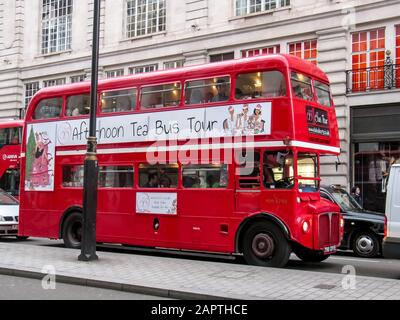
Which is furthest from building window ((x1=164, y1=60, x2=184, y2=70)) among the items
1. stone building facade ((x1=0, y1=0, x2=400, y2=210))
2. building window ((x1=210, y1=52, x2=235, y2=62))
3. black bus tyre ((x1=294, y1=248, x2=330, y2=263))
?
black bus tyre ((x1=294, y1=248, x2=330, y2=263))

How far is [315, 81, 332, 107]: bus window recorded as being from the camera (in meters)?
12.2

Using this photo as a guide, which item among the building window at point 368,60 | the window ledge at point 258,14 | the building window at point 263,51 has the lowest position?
the building window at point 368,60

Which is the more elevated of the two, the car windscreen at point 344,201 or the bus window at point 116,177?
the bus window at point 116,177

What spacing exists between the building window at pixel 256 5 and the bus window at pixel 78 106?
13412 mm

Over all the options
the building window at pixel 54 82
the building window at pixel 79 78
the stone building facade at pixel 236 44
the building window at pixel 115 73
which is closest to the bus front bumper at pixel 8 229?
the stone building facade at pixel 236 44

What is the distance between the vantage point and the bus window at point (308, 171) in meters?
11.3

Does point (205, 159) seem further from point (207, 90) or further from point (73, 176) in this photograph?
point (73, 176)

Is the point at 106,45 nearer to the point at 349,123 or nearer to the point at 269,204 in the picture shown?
the point at 349,123

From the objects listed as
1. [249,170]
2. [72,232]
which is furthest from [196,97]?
[72,232]

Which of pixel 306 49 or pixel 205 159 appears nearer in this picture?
pixel 205 159

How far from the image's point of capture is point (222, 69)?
1218cm

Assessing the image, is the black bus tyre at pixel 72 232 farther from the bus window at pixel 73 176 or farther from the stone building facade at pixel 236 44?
the stone building facade at pixel 236 44

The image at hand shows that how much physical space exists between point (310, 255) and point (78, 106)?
22.6 ft
